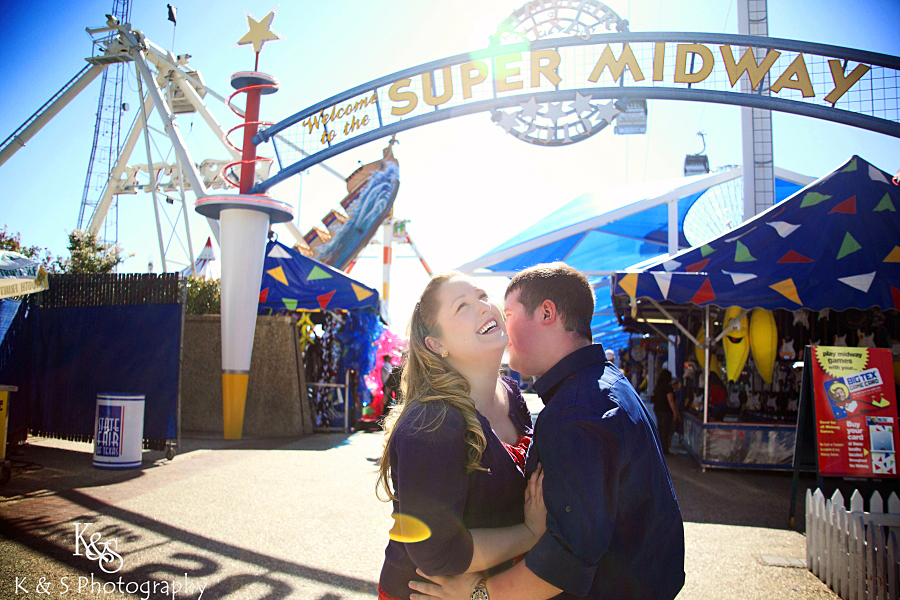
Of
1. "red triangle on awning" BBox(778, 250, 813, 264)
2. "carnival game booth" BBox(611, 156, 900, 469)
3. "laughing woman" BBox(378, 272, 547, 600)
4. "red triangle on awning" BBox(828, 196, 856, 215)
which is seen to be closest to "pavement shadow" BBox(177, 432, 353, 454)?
"carnival game booth" BBox(611, 156, 900, 469)

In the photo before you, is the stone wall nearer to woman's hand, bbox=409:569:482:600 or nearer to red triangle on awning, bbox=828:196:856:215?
red triangle on awning, bbox=828:196:856:215

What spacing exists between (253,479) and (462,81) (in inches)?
243

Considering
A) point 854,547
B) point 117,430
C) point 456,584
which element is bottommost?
point 854,547

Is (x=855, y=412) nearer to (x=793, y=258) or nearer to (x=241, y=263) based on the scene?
(x=793, y=258)

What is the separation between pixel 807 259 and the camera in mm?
7730

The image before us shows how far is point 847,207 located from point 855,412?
390cm

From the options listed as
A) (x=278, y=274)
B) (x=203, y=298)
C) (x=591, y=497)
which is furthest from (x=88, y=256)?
(x=591, y=497)

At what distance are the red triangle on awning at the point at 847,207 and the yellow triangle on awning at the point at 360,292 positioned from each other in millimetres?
7831

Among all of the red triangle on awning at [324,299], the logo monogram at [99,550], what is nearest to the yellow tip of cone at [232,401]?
the red triangle on awning at [324,299]

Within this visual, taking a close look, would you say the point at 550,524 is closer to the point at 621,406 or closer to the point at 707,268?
the point at 621,406

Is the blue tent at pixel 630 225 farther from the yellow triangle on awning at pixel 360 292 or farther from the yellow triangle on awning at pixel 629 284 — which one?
the yellow triangle on awning at pixel 629 284

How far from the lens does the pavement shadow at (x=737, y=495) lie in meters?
5.87

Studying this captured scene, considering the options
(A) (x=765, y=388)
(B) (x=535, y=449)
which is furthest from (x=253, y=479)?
(A) (x=765, y=388)

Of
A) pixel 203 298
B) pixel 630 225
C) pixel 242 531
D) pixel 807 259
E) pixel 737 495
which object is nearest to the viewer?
pixel 242 531
